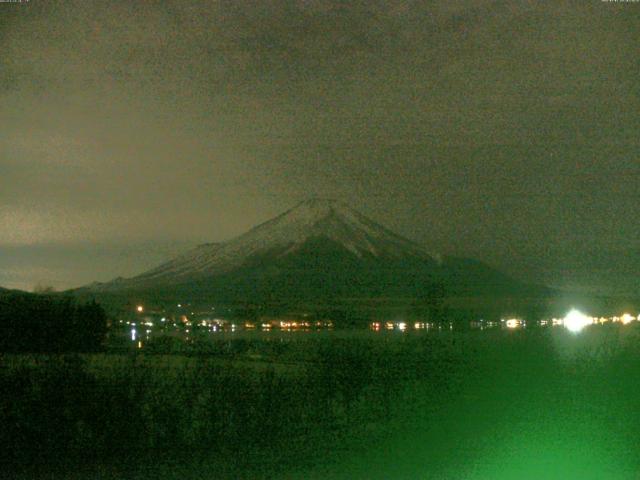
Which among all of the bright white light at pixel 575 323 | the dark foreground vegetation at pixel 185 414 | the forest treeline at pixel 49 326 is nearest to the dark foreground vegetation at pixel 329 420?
the dark foreground vegetation at pixel 185 414

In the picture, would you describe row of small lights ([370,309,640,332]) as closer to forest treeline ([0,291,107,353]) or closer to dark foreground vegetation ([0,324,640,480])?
dark foreground vegetation ([0,324,640,480])

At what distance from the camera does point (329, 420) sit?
14492 millimetres

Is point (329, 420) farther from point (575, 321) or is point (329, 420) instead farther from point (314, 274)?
point (314, 274)

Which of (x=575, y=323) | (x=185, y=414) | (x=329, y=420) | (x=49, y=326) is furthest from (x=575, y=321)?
(x=185, y=414)

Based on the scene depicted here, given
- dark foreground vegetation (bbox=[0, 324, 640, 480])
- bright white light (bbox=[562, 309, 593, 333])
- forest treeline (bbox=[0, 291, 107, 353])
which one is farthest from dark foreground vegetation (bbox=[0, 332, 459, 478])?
forest treeline (bbox=[0, 291, 107, 353])

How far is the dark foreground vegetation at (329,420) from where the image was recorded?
38.4 ft

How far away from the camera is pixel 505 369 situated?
58.7ft

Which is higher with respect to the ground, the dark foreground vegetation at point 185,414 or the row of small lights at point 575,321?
the row of small lights at point 575,321

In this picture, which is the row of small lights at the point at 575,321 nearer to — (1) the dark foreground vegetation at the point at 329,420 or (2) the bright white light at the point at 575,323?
(2) the bright white light at the point at 575,323

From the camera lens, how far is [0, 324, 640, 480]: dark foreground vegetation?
1170cm

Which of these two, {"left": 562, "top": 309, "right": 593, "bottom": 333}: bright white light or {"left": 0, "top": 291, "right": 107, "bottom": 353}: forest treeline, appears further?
{"left": 0, "top": 291, "right": 107, "bottom": 353}: forest treeline

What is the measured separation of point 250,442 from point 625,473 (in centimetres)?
491

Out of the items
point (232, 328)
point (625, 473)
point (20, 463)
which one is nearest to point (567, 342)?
point (625, 473)

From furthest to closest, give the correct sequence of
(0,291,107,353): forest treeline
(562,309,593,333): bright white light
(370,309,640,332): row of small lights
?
(0,291,107,353): forest treeline → (370,309,640,332): row of small lights → (562,309,593,333): bright white light
